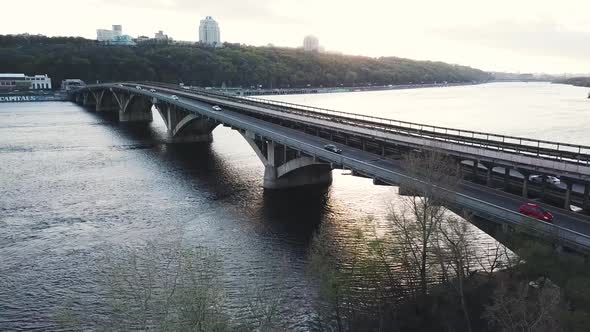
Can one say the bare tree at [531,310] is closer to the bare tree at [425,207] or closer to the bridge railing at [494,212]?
the bridge railing at [494,212]

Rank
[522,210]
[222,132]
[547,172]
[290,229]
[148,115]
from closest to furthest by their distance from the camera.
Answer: [522,210] → [547,172] → [290,229] → [222,132] → [148,115]

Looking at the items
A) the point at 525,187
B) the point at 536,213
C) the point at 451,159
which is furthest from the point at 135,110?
the point at 536,213

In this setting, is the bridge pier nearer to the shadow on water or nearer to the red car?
the shadow on water

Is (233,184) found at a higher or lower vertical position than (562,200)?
lower

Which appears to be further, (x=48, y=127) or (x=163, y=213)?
(x=48, y=127)

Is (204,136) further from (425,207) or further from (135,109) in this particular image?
(425,207)

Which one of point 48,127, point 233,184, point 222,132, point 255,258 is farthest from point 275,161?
point 48,127

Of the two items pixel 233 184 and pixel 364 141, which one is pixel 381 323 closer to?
pixel 364 141
